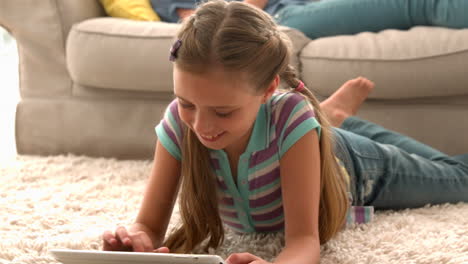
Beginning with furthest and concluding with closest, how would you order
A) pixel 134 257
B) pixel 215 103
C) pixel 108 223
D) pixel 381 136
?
pixel 381 136
pixel 108 223
pixel 215 103
pixel 134 257

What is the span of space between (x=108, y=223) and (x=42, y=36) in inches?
35.6

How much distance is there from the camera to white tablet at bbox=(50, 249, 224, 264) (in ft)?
3.04

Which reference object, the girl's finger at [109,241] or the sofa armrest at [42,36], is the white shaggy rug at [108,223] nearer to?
the girl's finger at [109,241]

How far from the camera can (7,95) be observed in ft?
10.5

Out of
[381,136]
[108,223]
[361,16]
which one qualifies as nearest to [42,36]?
[108,223]

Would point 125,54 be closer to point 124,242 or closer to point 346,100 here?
point 346,100

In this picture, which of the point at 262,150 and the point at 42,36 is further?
the point at 42,36

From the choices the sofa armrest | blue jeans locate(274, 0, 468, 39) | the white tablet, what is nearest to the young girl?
the white tablet

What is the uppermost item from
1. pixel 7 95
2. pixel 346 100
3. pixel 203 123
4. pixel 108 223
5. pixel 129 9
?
pixel 203 123

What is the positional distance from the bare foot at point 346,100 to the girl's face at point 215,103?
2.15 feet

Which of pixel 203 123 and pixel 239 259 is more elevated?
pixel 203 123

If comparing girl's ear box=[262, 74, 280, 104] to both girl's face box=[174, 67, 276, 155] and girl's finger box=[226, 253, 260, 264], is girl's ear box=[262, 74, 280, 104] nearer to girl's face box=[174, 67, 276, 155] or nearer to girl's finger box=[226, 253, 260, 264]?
girl's face box=[174, 67, 276, 155]

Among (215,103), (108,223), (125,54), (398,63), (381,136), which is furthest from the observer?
(125,54)

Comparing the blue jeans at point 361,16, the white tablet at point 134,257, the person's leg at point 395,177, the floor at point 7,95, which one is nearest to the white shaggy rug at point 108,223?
the person's leg at point 395,177
